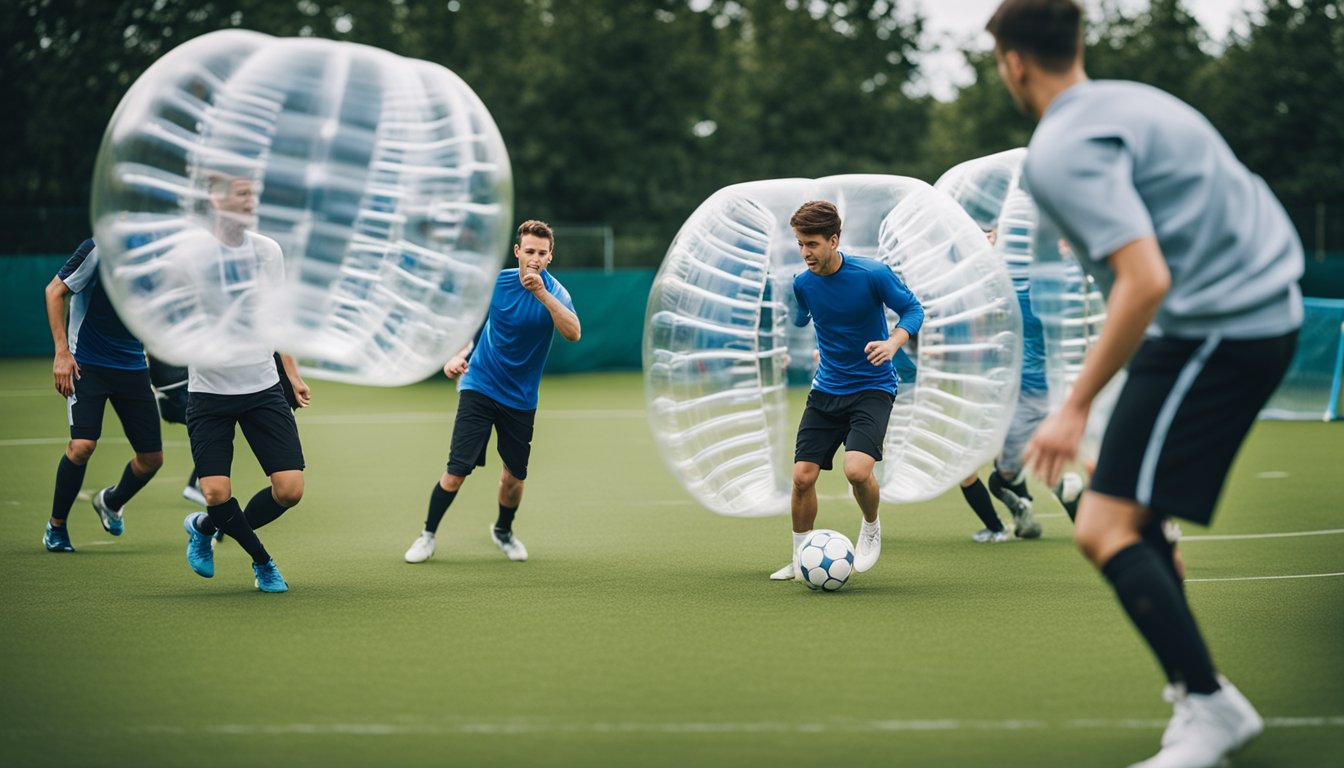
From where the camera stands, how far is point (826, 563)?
7109mm

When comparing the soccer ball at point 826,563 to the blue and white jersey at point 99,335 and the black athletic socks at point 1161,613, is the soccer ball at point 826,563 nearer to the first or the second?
the black athletic socks at point 1161,613

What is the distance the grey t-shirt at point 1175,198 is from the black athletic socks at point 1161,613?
2.09ft

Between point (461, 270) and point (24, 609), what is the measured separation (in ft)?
9.58

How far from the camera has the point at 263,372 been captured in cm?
709

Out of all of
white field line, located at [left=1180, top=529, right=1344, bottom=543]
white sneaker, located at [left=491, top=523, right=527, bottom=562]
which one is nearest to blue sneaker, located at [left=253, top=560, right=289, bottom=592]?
white sneaker, located at [left=491, top=523, right=527, bottom=562]

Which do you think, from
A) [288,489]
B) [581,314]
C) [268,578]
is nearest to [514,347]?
[288,489]

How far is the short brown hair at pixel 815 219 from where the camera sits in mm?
7137

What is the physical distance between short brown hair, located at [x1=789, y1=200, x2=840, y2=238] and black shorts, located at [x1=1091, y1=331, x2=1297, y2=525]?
3.17 m

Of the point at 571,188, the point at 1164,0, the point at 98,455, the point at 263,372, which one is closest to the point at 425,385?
the point at 98,455

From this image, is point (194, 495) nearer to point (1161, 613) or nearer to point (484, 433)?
point (484, 433)

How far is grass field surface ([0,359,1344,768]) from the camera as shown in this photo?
182 inches

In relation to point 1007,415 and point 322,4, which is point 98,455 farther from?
point 322,4

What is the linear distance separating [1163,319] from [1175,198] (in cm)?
33

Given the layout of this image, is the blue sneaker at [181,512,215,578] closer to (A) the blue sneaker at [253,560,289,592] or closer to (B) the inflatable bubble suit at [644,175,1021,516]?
(A) the blue sneaker at [253,560,289,592]
